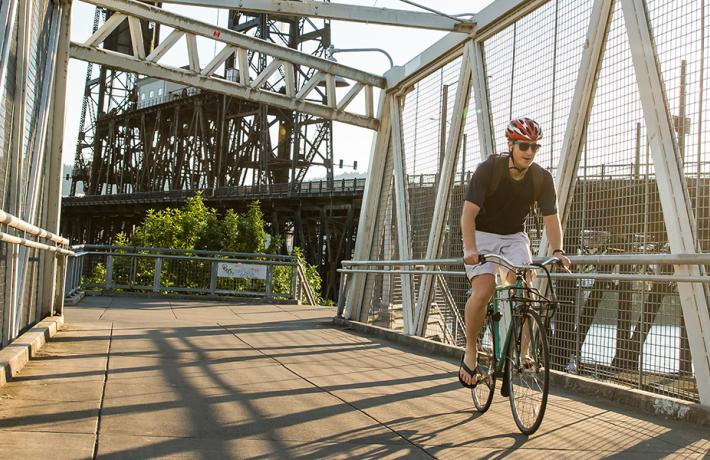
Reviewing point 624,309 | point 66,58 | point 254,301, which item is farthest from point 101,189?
point 624,309

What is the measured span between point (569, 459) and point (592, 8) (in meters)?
4.07

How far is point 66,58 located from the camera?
29.1ft

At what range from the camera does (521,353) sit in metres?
4.55

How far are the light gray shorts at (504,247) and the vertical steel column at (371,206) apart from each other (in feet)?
23.1

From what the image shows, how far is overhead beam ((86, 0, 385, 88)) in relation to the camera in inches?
417

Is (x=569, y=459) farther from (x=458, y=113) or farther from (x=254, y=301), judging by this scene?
(x=254, y=301)

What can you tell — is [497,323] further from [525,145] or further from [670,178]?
[670,178]

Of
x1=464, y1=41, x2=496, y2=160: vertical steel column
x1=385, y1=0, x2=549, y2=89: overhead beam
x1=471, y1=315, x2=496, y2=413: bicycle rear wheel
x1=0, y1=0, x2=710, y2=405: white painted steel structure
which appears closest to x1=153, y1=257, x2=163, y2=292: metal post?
x1=0, y1=0, x2=710, y2=405: white painted steel structure

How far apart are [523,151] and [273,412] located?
2.21 metres

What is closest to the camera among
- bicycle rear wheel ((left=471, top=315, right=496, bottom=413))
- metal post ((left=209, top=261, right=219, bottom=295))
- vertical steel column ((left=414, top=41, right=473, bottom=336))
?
bicycle rear wheel ((left=471, top=315, right=496, bottom=413))

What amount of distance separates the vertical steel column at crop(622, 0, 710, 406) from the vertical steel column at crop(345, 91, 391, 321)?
651 centimetres

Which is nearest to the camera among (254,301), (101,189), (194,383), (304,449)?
(304,449)

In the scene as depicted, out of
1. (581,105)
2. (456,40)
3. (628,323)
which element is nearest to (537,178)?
(628,323)

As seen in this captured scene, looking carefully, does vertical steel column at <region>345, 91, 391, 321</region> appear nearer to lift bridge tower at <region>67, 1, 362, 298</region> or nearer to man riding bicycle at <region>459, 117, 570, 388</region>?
man riding bicycle at <region>459, 117, 570, 388</region>
